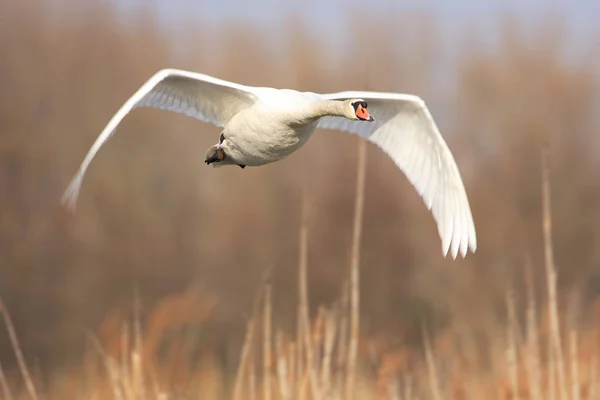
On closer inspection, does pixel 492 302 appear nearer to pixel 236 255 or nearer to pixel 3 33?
pixel 236 255

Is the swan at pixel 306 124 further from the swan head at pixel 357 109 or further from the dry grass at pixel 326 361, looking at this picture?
the dry grass at pixel 326 361

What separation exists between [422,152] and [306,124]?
923 mm

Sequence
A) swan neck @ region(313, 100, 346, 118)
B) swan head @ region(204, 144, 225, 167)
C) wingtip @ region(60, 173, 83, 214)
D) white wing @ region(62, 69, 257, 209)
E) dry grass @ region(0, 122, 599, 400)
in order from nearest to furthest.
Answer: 1. wingtip @ region(60, 173, 83, 214)
2. dry grass @ region(0, 122, 599, 400)
3. swan neck @ region(313, 100, 346, 118)
4. white wing @ region(62, 69, 257, 209)
5. swan head @ region(204, 144, 225, 167)

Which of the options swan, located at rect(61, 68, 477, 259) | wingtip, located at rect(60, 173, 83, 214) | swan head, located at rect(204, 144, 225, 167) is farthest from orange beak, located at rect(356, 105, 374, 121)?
wingtip, located at rect(60, 173, 83, 214)

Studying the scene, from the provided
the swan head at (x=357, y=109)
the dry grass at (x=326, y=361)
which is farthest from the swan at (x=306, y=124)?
the dry grass at (x=326, y=361)

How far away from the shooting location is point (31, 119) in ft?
43.7

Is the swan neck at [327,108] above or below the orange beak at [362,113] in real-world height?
above

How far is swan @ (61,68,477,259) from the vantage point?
4.51 metres

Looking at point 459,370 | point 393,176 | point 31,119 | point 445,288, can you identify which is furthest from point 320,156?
point 459,370

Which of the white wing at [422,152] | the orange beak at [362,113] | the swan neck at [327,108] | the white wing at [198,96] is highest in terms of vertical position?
the white wing at [198,96]

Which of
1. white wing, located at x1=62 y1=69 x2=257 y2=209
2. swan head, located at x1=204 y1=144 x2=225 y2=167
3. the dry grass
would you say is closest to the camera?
the dry grass

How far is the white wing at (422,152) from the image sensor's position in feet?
16.3

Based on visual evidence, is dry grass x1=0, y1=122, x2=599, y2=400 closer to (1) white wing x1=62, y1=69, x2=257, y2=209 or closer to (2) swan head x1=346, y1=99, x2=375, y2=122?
(2) swan head x1=346, y1=99, x2=375, y2=122

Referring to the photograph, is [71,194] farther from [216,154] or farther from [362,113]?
[362,113]
